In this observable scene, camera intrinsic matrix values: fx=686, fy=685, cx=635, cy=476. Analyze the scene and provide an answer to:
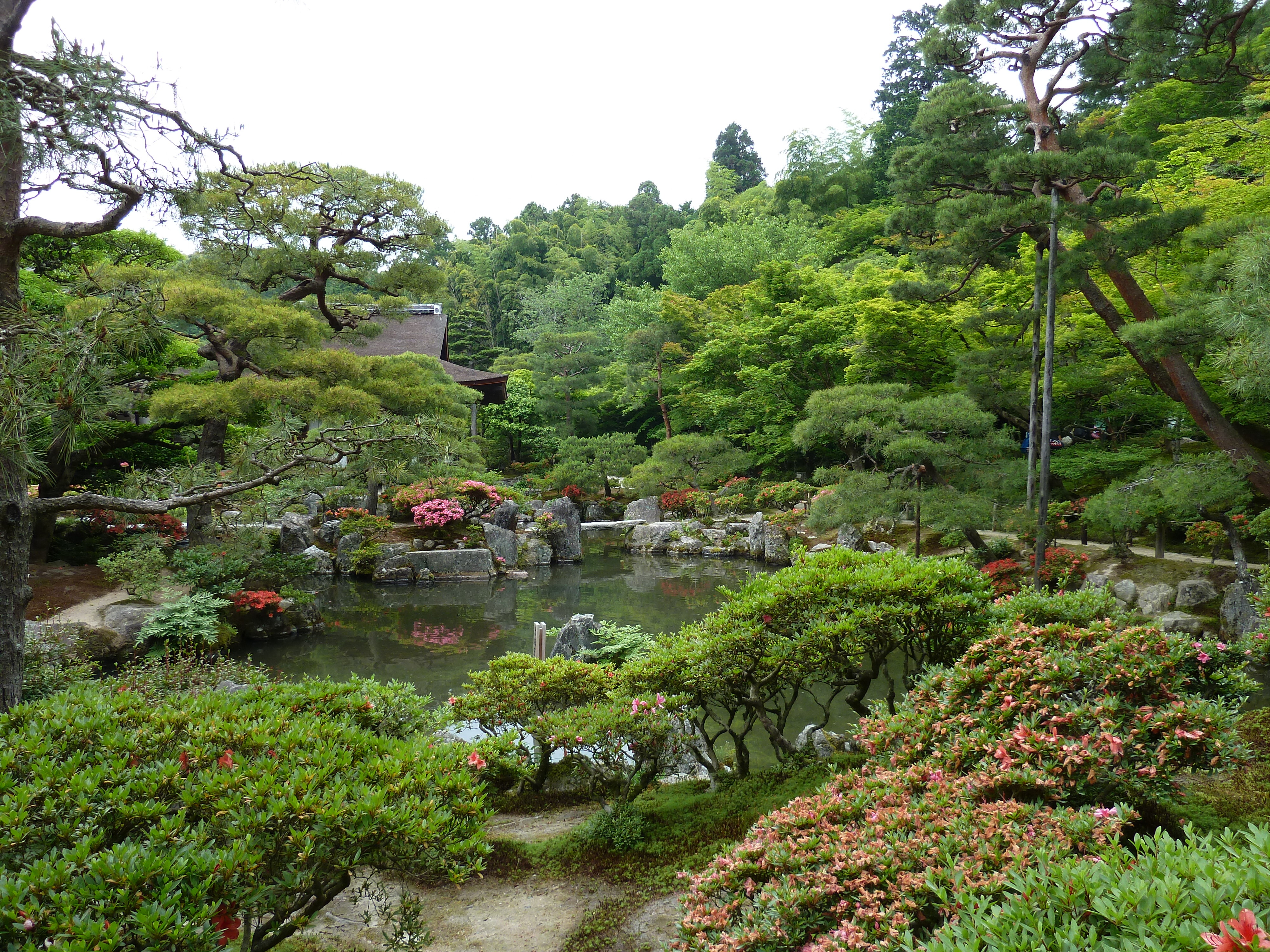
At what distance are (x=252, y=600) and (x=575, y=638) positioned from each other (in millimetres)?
3923

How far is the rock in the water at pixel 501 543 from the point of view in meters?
12.9

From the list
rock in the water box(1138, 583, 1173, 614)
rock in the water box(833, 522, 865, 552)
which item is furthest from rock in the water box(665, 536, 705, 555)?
rock in the water box(1138, 583, 1173, 614)

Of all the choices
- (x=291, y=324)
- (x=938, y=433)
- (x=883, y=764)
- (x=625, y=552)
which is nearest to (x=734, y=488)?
(x=625, y=552)

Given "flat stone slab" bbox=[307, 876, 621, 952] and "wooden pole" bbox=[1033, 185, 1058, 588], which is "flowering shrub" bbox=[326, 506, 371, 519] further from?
"wooden pole" bbox=[1033, 185, 1058, 588]

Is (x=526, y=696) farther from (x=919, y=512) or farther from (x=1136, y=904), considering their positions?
(x=919, y=512)

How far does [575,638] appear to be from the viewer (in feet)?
21.7

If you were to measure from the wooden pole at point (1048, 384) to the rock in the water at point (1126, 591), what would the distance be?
125 centimetres

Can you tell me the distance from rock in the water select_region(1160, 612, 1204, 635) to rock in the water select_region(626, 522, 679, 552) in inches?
368

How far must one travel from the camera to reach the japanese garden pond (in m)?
7.23

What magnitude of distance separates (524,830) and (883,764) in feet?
6.61

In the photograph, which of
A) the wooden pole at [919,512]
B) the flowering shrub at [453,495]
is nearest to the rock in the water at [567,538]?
the flowering shrub at [453,495]

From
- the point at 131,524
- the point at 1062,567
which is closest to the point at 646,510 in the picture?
the point at 1062,567

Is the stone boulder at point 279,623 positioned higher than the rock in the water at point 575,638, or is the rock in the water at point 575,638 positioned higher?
the rock in the water at point 575,638

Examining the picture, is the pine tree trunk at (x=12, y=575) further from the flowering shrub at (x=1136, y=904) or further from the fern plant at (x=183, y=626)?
the fern plant at (x=183, y=626)
